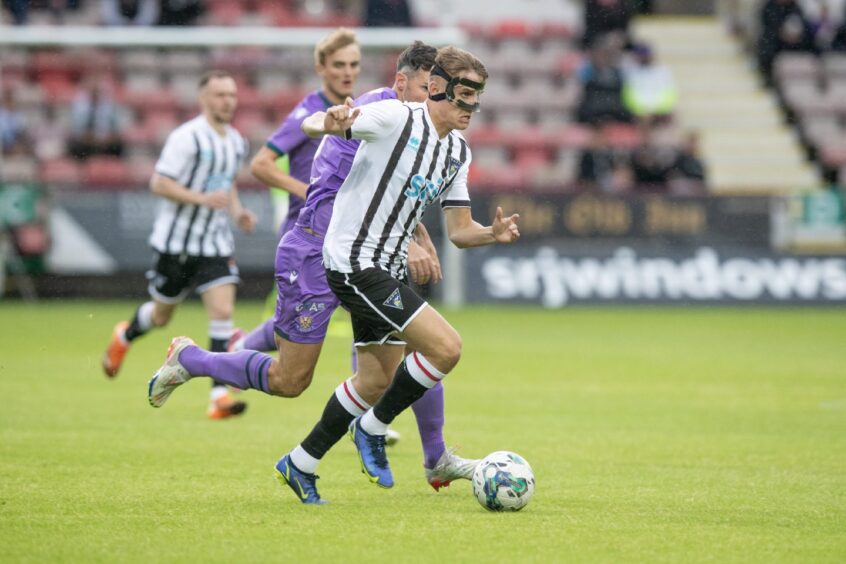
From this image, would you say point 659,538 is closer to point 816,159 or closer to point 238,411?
point 238,411

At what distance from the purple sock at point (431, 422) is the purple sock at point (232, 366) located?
2.58 feet

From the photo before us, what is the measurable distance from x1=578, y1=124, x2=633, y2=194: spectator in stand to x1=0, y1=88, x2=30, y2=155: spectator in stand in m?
8.34

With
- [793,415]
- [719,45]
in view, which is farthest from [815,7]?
[793,415]

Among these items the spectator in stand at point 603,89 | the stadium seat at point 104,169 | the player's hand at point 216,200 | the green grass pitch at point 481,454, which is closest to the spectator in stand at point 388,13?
the spectator in stand at point 603,89

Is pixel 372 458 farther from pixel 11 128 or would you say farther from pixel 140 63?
pixel 140 63

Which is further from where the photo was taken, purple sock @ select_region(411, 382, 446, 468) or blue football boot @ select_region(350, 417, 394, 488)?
purple sock @ select_region(411, 382, 446, 468)

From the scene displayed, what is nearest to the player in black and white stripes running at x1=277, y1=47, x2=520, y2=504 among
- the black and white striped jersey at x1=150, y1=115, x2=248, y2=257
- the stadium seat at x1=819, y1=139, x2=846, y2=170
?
the black and white striped jersey at x1=150, y1=115, x2=248, y2=257

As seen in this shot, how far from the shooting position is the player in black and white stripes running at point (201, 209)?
10.3 m

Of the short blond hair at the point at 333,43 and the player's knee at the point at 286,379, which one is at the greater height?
the short blond hair at the point at 333,43

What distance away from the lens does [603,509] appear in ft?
20.4

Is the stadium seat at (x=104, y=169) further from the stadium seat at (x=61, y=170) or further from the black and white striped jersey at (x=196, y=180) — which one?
the black and white striped jersey at (x=196, y=180)


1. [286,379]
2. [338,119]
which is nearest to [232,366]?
[286,379]

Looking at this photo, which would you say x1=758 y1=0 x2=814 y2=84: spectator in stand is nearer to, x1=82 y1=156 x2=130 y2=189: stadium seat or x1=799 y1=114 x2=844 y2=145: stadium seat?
x1=799 y1=114 x2=844 y2=145: stadium seat

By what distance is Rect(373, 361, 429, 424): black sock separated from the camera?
6281 millimetres
